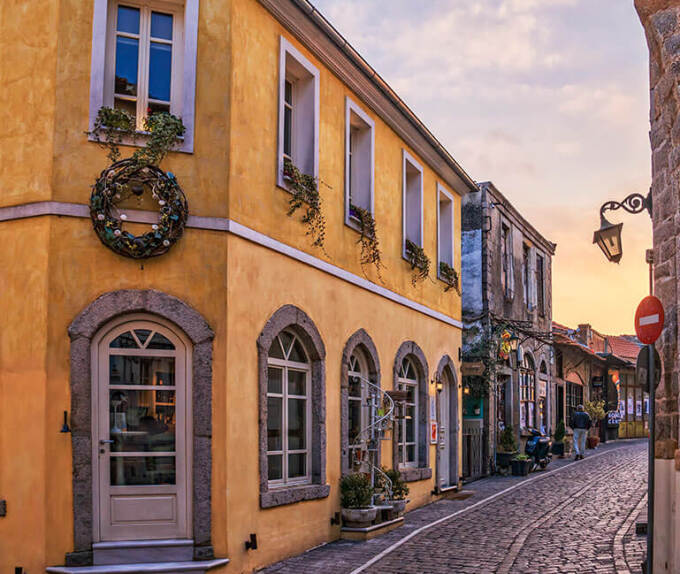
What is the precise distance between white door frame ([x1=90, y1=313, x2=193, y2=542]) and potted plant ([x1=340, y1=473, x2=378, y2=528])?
3.30 m

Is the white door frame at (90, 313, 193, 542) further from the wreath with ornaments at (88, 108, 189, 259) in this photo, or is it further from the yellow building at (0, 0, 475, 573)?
the wreath with ornaments at (88, 108, 189, 259)

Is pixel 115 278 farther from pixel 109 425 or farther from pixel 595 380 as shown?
pixel 595 380

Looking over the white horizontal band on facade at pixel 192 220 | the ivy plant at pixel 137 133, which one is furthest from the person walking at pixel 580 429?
the ivy plant at pixel 137 133

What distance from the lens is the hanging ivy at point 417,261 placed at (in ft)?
50.0

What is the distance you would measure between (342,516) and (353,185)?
193 inches

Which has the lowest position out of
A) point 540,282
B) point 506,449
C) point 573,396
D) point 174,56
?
point 506,449

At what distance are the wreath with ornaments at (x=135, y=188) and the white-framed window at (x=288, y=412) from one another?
222cm

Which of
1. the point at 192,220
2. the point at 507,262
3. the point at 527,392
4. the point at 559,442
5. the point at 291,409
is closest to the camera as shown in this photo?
the point at 192,220

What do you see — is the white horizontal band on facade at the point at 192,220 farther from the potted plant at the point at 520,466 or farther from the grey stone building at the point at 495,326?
the potted plant at the point at 520,466

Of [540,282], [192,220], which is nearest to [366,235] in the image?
[192,220]

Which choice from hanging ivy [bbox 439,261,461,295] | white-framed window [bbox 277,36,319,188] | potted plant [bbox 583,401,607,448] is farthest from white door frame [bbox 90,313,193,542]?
potted plant [bbox 583,401,607,448]

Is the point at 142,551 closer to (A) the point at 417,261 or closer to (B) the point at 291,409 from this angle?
(B) the point at 291,409

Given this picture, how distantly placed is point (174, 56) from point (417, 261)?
711 cm

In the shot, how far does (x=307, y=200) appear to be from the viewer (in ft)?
36.0
